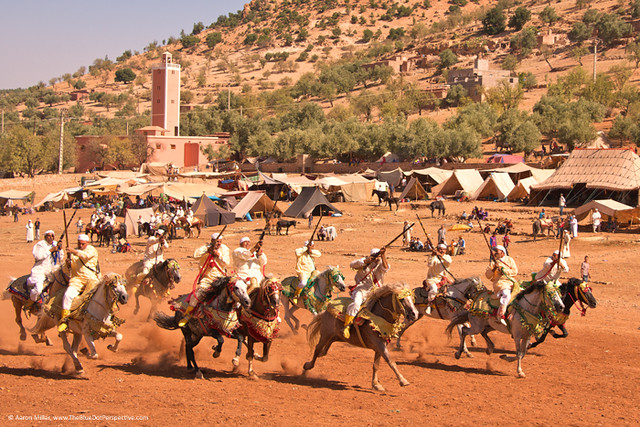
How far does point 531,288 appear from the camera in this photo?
11328 millimetres

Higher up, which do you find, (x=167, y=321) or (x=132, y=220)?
(x=167, y=321)

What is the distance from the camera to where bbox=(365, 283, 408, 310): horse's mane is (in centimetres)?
1012

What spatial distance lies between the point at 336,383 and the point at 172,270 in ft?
15.5

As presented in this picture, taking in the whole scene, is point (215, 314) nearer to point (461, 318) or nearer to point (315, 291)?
point (315, 291)

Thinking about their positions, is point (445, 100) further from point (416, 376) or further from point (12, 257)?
point (416, 376)

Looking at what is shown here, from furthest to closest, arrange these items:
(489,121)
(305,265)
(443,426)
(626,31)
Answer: (626,31) < (489,121) < (305,265) < (443,426)

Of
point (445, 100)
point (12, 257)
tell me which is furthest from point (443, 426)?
point (445, 100)

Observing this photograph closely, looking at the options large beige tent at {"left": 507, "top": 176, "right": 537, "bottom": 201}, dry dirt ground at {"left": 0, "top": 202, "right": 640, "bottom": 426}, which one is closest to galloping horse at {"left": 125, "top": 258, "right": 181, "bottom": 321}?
dry dirt ground at {"left": 0, "top": 202, "right": 640, "bottom": 426}

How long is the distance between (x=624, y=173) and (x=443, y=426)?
112ft

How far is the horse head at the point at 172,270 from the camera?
13.2 meters

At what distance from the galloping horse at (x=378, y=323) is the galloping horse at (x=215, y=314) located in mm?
1477

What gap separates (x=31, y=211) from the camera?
160 ft

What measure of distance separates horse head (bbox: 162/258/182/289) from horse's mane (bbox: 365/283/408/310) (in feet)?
14.5

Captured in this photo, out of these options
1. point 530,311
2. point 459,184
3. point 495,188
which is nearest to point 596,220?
point 495,188
